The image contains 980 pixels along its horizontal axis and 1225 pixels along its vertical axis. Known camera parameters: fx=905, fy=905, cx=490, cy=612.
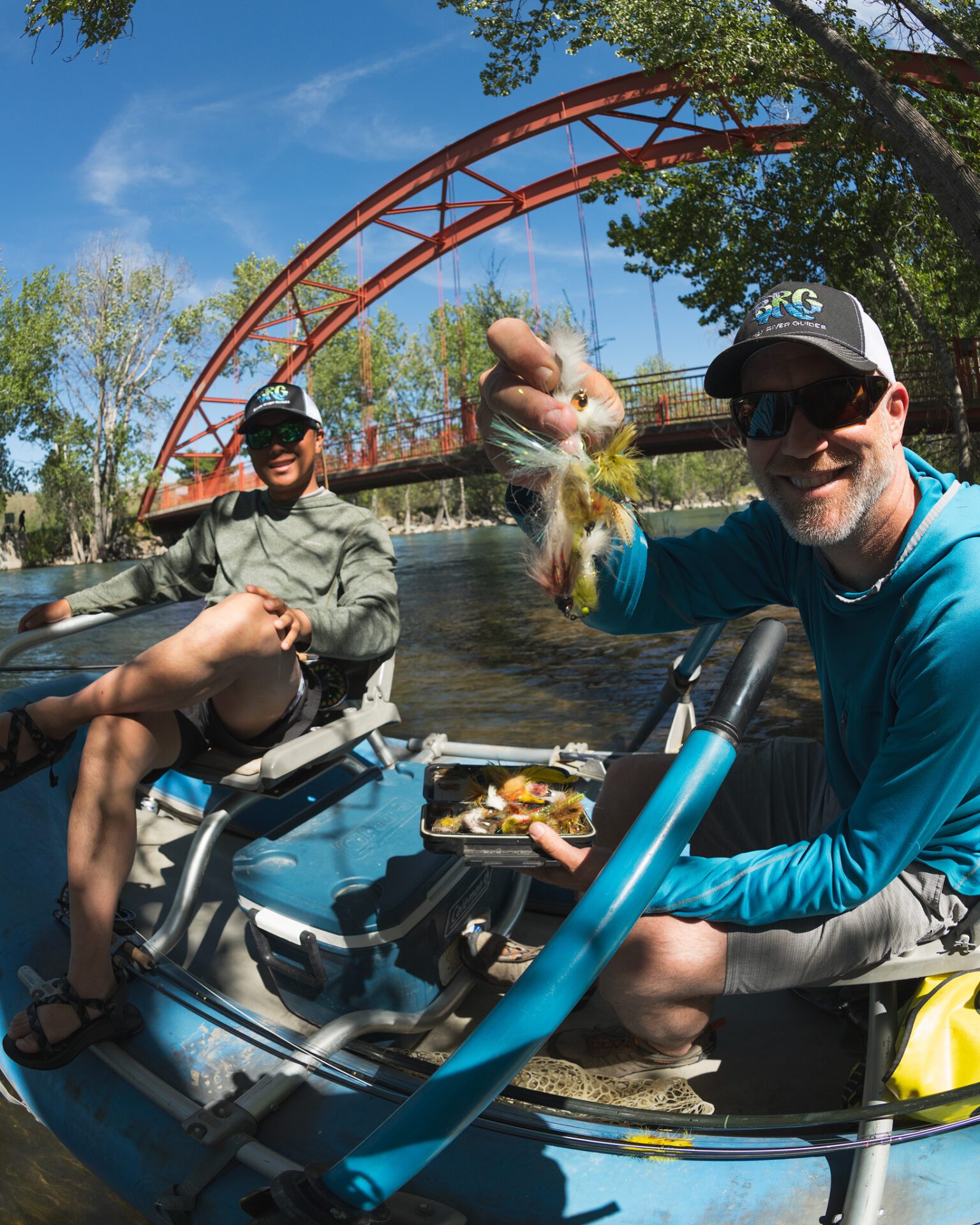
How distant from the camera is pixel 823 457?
1560mm

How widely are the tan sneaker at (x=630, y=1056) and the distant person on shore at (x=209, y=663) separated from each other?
3.17 ft

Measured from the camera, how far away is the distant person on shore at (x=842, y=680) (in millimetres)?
1416

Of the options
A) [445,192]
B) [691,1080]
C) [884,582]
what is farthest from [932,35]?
[445,192]

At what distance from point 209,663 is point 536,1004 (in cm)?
127

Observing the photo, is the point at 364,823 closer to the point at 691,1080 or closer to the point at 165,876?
the point at 165,876

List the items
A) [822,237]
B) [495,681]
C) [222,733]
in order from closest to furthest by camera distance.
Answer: [222,733] → [495,681] → [822,237]

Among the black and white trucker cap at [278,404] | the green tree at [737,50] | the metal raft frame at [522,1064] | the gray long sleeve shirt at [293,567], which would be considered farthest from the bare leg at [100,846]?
the green tree at [737,50]

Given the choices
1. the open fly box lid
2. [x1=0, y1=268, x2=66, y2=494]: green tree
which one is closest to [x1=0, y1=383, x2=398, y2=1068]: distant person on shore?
the open fly box lid

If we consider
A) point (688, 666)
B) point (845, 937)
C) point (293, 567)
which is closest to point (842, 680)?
point (845, 937)

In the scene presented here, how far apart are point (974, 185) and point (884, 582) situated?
6213 mm

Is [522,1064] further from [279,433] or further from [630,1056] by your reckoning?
[279,433]

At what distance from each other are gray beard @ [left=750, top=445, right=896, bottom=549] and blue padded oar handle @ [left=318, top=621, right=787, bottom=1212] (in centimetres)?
49

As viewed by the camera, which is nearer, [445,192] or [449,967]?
[449,967]

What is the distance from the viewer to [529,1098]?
1.57 m
